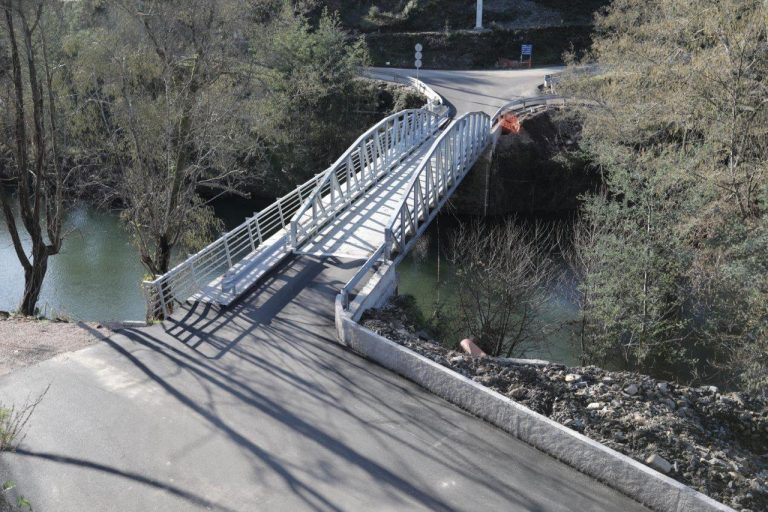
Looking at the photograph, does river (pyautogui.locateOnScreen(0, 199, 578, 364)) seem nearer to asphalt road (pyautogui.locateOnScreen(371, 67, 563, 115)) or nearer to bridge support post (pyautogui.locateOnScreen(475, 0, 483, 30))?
asphalt road (pyautogui.locateOnScreen(371, 67, 563, 115))

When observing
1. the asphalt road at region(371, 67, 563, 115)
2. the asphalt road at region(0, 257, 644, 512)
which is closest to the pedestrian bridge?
the asphalt road at region(0, 257, 644, 512)

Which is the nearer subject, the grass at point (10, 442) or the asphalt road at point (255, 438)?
the grass at point (10, 442)

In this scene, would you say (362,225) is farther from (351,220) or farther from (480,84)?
(480,84)

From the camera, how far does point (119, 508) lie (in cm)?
777

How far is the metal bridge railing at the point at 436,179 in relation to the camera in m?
15.6

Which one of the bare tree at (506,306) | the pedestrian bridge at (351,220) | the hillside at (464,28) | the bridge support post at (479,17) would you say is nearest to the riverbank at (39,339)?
the pedestrian bridge at (351,220)

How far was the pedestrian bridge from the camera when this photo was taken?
13.5 meters

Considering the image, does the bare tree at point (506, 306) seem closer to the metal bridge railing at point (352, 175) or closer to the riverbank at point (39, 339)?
the metal bridge railing at point (352, 175)

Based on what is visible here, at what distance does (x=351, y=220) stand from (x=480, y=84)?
23274 mm

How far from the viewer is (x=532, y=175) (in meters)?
31.8

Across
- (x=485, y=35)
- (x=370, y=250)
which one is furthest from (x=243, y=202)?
(x=370, y=250)

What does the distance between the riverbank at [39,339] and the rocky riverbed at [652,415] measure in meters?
5.08

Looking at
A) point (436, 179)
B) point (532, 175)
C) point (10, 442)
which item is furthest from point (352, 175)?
point (532, 175)

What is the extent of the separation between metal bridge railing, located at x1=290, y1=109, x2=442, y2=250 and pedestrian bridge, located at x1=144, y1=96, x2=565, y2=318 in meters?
0.03
